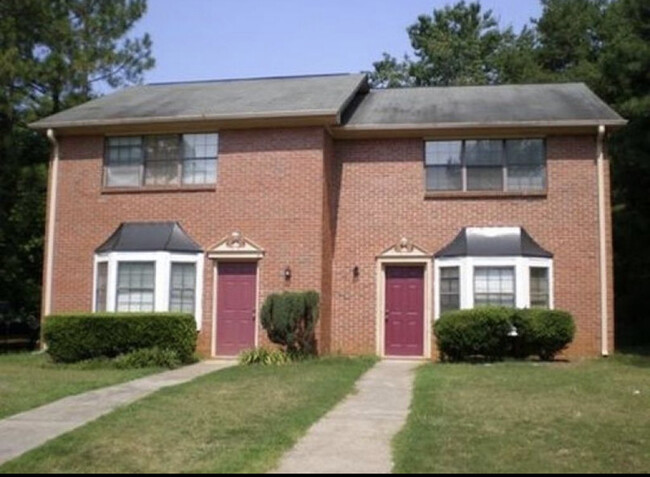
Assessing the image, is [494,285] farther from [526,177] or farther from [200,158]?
[200,158]

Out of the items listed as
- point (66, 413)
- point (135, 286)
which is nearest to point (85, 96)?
point (135, 286)

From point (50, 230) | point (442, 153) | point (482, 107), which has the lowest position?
point (50, 230)

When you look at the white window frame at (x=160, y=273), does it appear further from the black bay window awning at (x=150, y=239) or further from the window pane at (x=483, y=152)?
the window pane at (x=483, y=152)

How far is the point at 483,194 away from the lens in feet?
60.8

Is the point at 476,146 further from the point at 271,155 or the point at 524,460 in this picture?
the point at 524,460

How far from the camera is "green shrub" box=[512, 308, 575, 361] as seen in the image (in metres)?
16.5

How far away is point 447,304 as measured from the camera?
18297 millimetres

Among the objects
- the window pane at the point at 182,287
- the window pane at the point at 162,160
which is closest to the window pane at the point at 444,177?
the window pane at the point at 182,287

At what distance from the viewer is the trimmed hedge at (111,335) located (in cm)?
1658

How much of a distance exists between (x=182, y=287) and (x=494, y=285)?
711 cm

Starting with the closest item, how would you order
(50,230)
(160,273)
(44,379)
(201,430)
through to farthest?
(201,430)
(44,379)
(160,273)
(50,230)

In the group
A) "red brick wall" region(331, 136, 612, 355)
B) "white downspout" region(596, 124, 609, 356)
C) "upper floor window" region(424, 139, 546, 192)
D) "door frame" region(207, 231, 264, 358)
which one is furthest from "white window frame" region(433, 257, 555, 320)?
"door frame" region(207, 231, 264, 358)

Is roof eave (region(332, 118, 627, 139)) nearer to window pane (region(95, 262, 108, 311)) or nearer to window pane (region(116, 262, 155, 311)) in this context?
window pane (region(116, 262, 155, 311))

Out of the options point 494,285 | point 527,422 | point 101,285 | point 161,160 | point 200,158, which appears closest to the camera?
point 527,422
